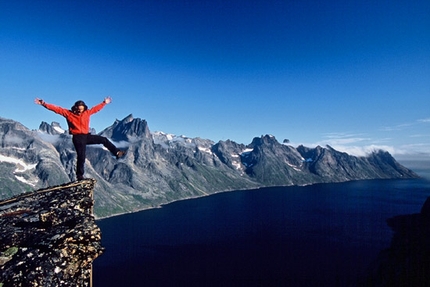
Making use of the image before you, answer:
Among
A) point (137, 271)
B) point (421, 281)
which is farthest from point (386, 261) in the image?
point (137, 271)

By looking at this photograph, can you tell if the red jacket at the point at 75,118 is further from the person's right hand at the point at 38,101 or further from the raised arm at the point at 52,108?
the person's right hand at the point at 38,101

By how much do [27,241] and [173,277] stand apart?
183154mm

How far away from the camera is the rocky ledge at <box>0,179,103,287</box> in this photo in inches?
350

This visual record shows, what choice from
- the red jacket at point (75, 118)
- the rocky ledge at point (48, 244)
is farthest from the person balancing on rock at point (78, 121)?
the rocky ledge at point (48, 244)

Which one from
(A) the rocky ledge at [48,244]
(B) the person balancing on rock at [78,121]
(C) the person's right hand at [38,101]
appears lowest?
(A) the rocky ledge at [48,244]

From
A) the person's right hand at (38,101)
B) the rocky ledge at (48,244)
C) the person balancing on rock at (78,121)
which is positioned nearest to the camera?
the rocky ledge at (48,244)

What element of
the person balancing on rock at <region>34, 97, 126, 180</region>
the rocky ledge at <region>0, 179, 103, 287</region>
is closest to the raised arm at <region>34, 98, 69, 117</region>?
the person balancing on rock at <region>34, 97, 126, 180</region>

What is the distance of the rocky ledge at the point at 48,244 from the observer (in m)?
8.89

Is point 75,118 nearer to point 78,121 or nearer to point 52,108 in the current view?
point 78,121

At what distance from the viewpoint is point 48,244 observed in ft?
32.0

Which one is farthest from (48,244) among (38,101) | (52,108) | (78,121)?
(38,101)

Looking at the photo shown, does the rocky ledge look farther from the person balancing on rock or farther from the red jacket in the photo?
the red jacket

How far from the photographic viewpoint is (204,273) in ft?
581

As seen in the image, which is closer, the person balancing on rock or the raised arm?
the raised arm
